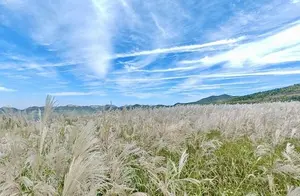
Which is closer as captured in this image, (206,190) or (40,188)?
(40,188)

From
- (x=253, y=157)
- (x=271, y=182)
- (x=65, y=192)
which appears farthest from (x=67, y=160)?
(x=253, y=157)

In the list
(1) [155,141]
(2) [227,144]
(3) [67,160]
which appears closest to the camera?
(3) [67,160]

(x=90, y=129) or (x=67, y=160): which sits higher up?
(x=90, y=129)

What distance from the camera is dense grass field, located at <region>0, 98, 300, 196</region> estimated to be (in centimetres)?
280

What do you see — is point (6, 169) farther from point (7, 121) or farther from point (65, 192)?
point (7, 121)

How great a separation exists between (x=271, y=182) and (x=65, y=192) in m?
2.77

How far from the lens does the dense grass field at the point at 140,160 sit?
280 centimetres

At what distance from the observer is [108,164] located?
371 centimetres

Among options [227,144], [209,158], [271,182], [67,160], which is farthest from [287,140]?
[67,160]

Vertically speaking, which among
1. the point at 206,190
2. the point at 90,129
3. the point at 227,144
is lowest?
the point at 206,190

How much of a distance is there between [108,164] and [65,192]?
4.22 feet

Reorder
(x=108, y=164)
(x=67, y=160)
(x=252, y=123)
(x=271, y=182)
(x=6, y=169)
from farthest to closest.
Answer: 1. (x=252, y=123)
2. (x=271, y=182)
3. (x=108, y=164)
4. (x=67, y=160)
5. (x=6, y=169)

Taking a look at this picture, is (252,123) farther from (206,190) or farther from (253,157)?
(206,190)

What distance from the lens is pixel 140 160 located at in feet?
13.8
